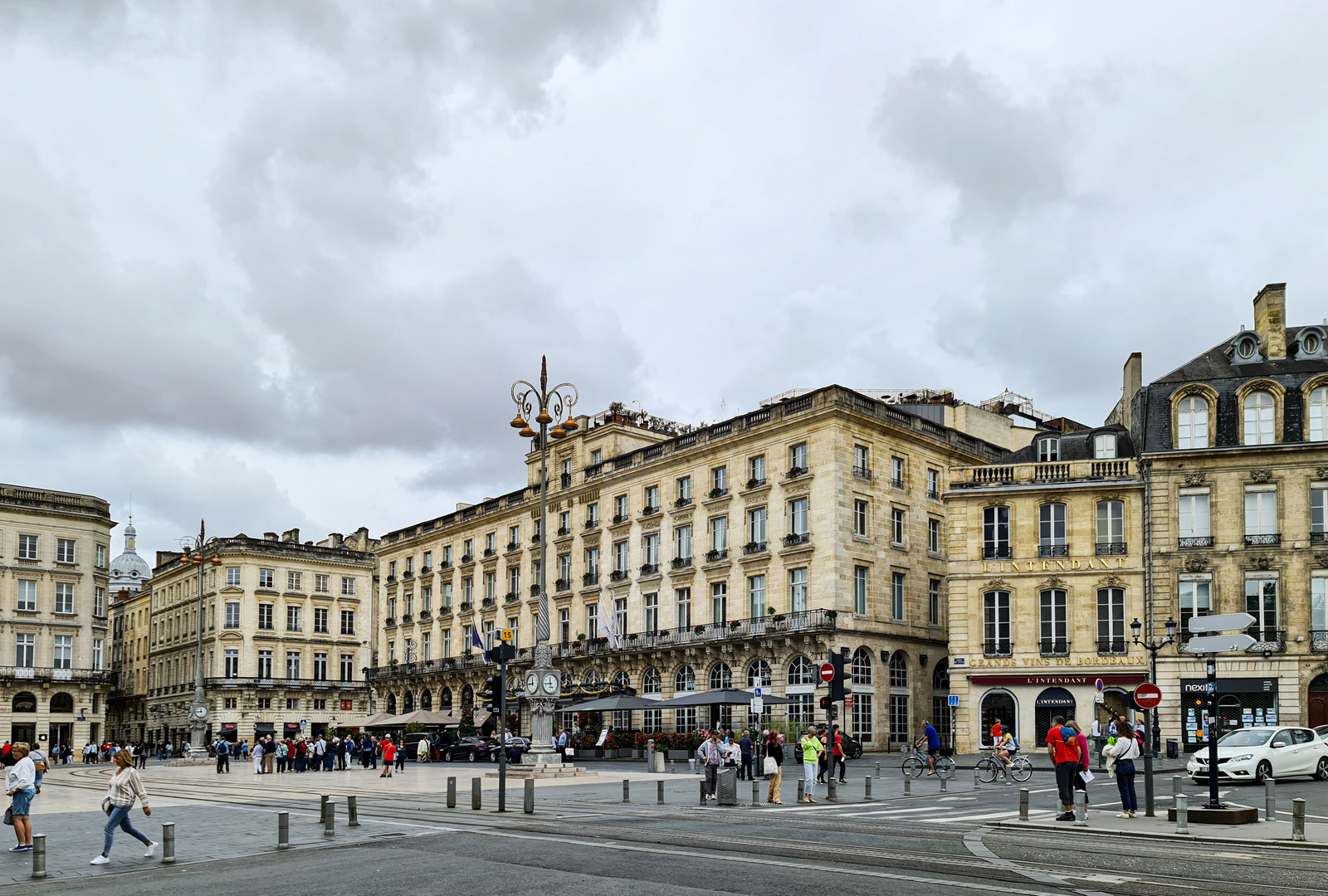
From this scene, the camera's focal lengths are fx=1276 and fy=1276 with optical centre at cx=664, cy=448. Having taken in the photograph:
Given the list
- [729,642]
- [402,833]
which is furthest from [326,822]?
[729,642]

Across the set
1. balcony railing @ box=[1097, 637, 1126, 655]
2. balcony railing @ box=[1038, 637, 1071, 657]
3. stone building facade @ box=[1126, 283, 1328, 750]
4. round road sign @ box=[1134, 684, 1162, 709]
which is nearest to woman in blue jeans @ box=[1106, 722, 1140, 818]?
round road sign @ box=[1134, 684, 1162, 709]

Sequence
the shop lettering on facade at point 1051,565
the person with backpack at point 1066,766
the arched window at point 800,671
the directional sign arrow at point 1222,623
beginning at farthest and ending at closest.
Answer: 1. the arched window at point 800,671
2. the shop lettering on facade at point 1051,565
3. the person with backpack at point 1066,766
4. the directional sign arrow at point 1222,623

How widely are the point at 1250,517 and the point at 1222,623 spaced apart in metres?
27.4

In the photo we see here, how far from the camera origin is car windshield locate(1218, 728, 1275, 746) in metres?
28.7

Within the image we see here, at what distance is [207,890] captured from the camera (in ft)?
45.0

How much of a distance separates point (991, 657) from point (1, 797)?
33.0 m

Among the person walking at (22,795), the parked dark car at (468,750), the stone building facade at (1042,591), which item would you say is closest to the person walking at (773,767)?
the person walking at (22,795)

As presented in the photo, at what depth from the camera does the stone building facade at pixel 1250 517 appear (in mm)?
43750

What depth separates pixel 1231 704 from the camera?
1746 inches

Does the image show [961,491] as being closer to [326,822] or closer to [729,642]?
[729,642]

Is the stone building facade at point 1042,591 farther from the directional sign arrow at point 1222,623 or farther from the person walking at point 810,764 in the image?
the directional sign arrow at point 1222,623

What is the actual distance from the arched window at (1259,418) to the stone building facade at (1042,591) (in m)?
4.07

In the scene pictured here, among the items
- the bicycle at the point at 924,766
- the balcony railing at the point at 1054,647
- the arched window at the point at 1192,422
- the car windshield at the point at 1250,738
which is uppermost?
the arched window at the point at 1192,422

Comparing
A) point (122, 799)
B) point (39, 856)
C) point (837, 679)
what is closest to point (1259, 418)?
point (837, 679)
